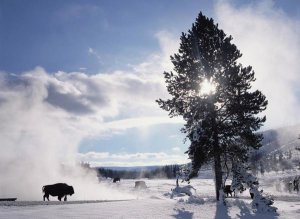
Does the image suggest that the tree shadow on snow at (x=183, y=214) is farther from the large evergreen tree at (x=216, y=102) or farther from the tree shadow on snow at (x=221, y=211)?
the large evergreen tree at (x=216, y=102)

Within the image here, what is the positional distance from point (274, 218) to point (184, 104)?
1175 cm

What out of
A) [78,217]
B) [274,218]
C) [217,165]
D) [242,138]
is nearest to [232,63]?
[242,138]

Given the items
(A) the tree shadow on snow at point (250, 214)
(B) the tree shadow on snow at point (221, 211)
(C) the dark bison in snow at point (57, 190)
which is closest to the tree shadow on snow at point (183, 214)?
(B) the tree shadow on snow at point (221, 211)

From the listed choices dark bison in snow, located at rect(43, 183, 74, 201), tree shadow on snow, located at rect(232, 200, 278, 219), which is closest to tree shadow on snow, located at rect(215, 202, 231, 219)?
tree shadow on snow, located at rect(232, 200, 278, 219)

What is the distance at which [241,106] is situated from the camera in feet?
85.7

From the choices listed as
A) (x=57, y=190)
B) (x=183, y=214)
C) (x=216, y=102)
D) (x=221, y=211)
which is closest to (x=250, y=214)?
(x=221, y=211)

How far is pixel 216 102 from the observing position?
26.7 metres

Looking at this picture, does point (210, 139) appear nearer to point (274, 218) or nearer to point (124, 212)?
point (274, 218)

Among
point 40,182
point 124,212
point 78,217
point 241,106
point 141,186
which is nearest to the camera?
point 78,217

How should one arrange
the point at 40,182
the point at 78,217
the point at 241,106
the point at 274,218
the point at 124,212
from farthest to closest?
the point at 40,182
the point at 241,106
the point at 274,218
the point at 124,212
the point at 78,217

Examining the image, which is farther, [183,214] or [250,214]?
[250,214]

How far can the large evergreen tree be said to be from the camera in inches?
1031

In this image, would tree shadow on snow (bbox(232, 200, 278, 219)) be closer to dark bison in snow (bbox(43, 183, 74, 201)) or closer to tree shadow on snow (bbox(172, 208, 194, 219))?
tree shadow on snow (bbox(172, 208, 194, 219))

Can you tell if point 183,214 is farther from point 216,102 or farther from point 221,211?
point 216,102
